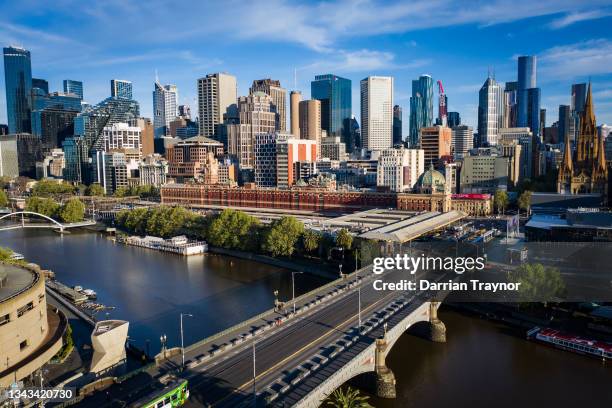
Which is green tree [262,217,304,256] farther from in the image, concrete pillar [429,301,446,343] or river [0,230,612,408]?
concrete pillar [429,301,446,343]

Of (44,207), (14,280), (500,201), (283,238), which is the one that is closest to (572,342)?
(283,238)

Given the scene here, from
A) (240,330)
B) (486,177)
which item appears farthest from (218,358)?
(486,177)

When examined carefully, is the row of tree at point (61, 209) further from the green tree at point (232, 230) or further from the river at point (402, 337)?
the green tree at point (232, 230)

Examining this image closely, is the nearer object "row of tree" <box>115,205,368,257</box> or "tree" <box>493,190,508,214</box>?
"row of tree" <box>115,205,368,257</box>

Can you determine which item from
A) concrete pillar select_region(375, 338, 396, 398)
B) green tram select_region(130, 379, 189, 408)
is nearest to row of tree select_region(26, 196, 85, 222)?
concrete pillar select_region(375, 338, 396, 398)

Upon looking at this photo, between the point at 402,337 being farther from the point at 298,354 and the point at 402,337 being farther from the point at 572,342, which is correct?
the point at 298,354
